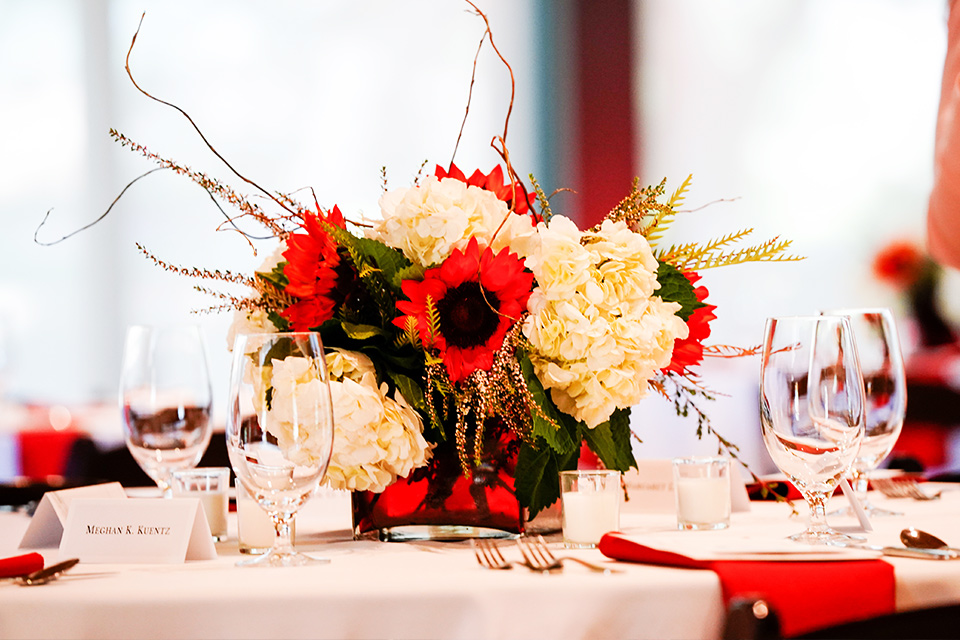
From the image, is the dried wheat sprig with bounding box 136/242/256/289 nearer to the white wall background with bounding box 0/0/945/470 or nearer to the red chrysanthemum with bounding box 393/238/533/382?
the red chrysanthemum with bounding box 393/238/533/382

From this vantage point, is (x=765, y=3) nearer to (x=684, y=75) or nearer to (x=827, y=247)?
(x=684, y=75)

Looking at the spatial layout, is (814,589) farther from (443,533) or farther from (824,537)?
(443,533)

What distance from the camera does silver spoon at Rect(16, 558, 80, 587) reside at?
2.87 feet

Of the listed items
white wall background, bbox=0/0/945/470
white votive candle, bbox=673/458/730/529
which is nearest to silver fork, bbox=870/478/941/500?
white votive candle, bbox=673/458/730/529

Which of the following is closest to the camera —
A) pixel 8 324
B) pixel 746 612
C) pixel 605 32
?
pixel 746 612

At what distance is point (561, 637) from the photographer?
799 millimetres

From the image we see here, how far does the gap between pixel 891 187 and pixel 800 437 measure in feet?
14.1

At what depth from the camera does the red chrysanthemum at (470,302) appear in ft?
Result: 3.45

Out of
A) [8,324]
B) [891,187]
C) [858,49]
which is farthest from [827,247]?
[8,324]

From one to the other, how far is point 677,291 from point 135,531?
2.03ft

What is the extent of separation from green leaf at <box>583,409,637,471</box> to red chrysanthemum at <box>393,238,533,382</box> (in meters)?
0.16

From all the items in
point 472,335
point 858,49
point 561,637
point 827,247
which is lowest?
point 561,637

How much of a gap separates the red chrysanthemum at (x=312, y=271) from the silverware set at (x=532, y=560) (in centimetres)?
30

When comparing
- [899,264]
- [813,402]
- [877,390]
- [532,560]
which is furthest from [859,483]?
[899,264]
